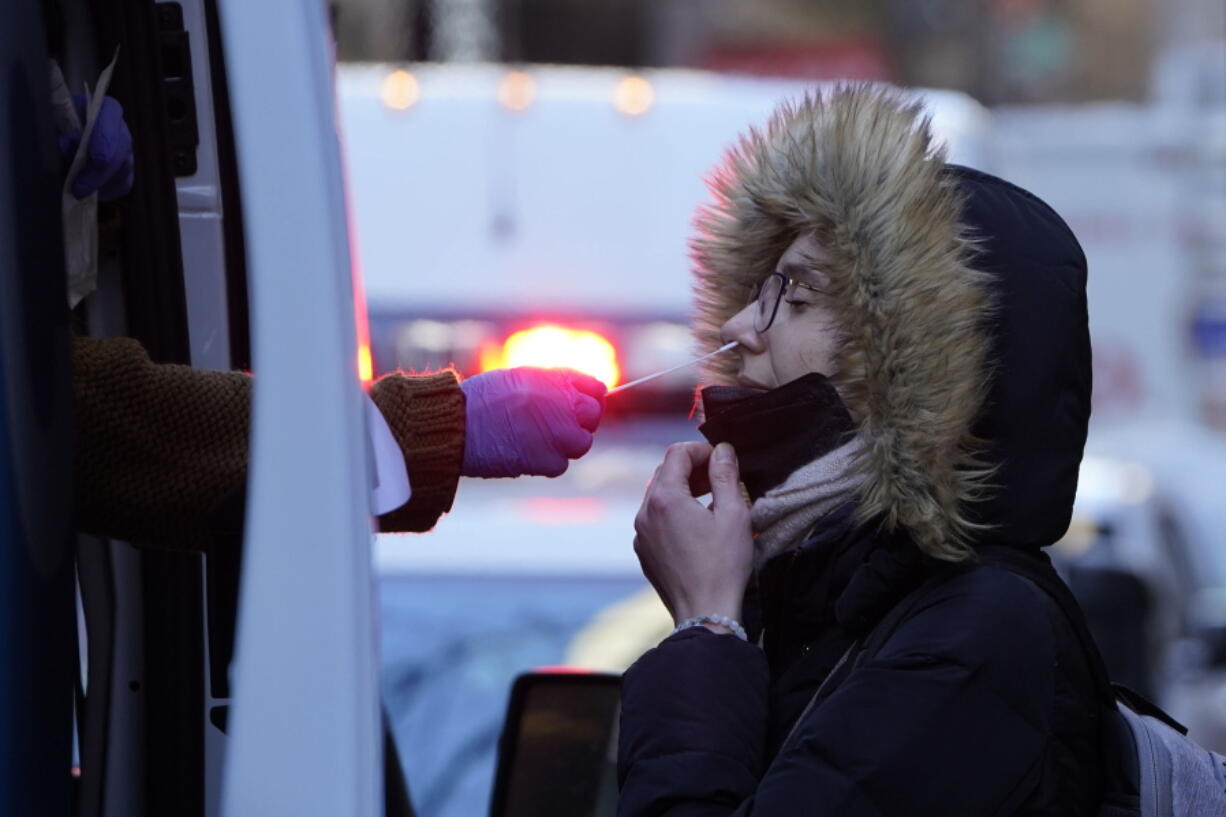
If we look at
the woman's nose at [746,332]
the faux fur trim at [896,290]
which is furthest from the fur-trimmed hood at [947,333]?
the woman's nose at [746,332]

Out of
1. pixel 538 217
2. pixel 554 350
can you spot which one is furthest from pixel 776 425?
pixel 538 217

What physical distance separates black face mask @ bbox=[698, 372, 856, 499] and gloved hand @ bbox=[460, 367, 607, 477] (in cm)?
16

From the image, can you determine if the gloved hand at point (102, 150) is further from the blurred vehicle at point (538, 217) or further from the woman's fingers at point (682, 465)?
the blurred vehicle at point (538, 217)

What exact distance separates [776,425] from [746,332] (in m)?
0.14

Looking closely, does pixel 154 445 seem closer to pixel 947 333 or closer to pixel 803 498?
pixel 803 498

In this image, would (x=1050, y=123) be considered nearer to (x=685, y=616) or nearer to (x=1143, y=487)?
(x=1143, y=487)

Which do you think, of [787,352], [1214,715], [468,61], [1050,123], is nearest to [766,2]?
[468,61]

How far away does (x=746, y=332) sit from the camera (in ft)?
7.15

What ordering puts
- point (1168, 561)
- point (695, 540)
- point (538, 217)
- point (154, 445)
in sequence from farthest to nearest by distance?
point (1168, 561)
point (538, 217)
point (695, 540)
point (154, 445)

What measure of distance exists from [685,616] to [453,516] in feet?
10.6

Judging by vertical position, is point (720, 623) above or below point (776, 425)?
below

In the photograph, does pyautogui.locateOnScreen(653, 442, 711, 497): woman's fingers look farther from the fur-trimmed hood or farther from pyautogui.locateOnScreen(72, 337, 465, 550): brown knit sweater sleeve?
pyautogui.locateOnScreen(72, 337, 465, 550): brown knit sweater sleeve

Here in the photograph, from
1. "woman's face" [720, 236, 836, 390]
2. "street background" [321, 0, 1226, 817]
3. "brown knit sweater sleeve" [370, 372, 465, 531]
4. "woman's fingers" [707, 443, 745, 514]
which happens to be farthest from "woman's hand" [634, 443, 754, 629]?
"street background" [321, 0, 1226, 817]

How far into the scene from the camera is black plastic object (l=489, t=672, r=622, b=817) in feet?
8.58
